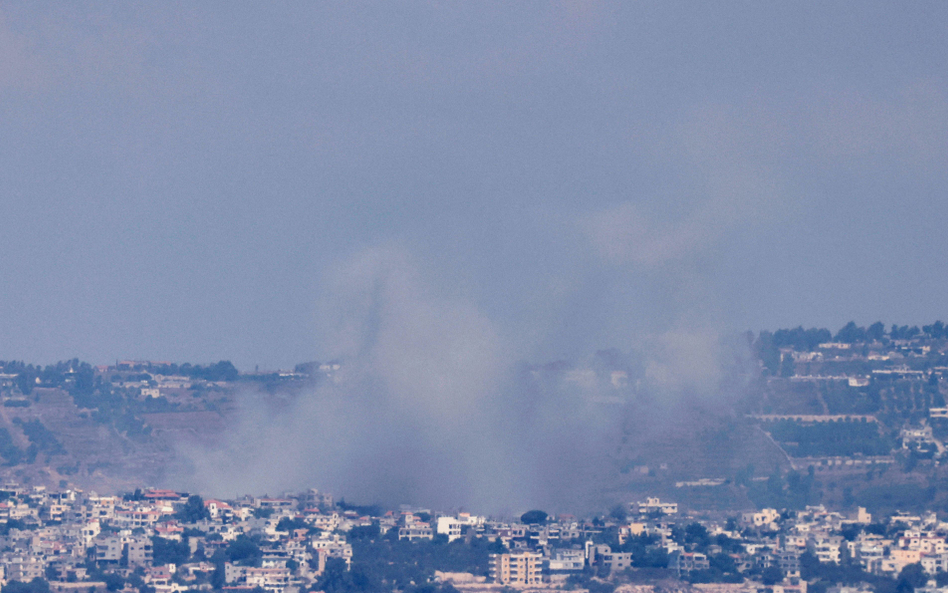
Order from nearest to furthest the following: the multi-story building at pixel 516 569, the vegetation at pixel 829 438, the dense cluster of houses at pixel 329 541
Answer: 1. the dense cluster of houses at pixel 329 541
2. the multi-story building at pixel 516 569
3. the vegetation at pixel 829 438

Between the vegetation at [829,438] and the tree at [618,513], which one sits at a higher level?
the vegetation at [829,438]

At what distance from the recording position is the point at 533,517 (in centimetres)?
7044

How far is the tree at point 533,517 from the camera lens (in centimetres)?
7006

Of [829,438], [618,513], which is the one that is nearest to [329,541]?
[618,513]

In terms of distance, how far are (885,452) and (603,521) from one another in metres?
16.5

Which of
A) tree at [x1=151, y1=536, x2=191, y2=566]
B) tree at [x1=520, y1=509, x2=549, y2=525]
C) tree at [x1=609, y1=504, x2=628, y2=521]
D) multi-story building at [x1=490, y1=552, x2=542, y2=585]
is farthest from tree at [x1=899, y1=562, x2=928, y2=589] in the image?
tree at [x1=151, y1=536, x2=191, y2=566]

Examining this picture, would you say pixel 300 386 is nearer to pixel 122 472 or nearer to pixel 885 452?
pixel 122 472

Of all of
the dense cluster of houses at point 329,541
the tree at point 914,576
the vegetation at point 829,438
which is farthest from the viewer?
the vegetation at point 829,438

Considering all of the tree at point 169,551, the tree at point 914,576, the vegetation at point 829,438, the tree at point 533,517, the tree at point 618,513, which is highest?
the vegetation at point 829,438

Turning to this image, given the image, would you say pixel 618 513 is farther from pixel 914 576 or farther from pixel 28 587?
pixel 28 587

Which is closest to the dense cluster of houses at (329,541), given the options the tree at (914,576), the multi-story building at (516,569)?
the multi-story building at (516,569)

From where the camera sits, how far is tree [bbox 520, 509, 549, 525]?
70.1 m

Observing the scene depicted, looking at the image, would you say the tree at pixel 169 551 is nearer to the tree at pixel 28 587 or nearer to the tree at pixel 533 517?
the tree at pixel 28 587

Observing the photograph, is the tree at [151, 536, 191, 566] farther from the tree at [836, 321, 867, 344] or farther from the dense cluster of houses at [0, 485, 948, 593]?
the tree at [836, 321, 867, 344]
